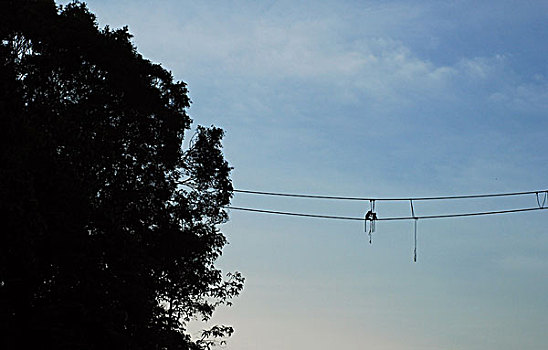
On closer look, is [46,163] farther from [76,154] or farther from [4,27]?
[4,27]

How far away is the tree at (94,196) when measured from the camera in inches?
930

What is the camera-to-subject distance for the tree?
2362 centimetres

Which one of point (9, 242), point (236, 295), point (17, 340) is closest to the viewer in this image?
point (9, 242)

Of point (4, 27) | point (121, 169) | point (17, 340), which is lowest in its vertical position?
point (17, 340)

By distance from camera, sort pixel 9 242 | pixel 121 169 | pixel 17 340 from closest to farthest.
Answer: pixel 9 242 → pixel 17 340 → pixel 121 169

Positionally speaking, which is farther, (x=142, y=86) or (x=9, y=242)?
(x=142, y=86)

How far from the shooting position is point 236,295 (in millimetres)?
31125

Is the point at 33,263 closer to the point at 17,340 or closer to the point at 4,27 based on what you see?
the point at 17,340

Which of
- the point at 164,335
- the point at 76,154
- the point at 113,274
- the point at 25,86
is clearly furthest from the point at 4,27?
the point at 164,335

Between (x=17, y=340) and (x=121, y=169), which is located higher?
(x=121, y=169)

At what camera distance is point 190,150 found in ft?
103

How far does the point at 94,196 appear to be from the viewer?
1033 inches

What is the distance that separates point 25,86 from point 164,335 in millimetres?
9304

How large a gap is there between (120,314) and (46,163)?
549 centimetres
